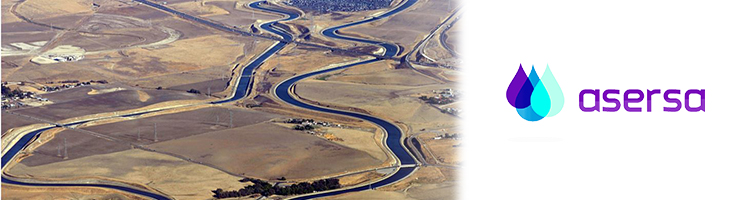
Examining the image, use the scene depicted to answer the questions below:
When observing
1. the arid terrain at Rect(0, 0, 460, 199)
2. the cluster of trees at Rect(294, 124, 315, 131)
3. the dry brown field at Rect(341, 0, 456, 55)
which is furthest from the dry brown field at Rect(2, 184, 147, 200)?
the dry brown field at Rect(341, 0, 456, 55)

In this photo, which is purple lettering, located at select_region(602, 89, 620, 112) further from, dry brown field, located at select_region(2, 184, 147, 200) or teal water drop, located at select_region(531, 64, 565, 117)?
dry brown field, located at select_region(2, 184, 147, 200)

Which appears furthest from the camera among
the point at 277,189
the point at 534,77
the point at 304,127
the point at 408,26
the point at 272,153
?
the point at 408,26

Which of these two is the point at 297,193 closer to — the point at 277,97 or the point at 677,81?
the point at 277,97

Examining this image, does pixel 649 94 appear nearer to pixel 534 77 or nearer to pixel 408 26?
pixel 534 77

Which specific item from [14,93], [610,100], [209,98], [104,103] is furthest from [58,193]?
[610,100]

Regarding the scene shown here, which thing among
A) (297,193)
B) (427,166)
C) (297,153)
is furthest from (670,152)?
(297,153)

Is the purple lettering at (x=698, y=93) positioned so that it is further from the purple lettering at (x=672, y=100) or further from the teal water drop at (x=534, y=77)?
the teal water drop at (x=534, y=77)
